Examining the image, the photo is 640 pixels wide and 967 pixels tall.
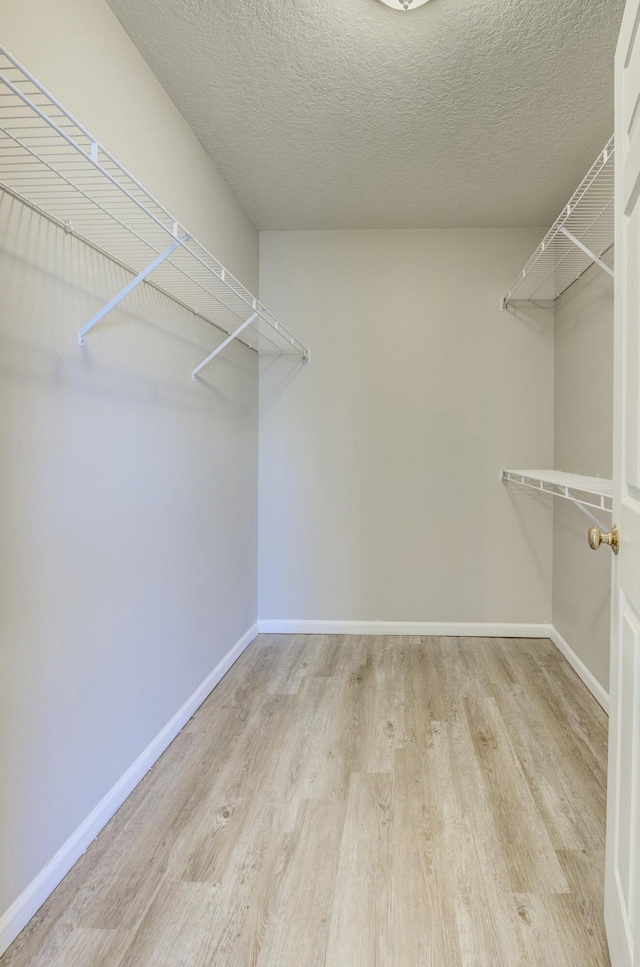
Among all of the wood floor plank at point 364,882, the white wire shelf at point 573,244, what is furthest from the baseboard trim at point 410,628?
the white wire shelf at point 573,244

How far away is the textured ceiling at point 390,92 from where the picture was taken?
1683 millimetres

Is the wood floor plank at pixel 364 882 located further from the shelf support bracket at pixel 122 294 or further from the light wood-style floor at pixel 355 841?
the shelf support bracket at pixel 122 294

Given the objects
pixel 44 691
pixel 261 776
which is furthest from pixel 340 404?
pixel 44 691

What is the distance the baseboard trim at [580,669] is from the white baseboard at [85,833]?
1.74m

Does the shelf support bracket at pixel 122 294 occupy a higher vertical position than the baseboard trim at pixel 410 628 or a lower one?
higher

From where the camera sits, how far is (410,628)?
3404 millimetres

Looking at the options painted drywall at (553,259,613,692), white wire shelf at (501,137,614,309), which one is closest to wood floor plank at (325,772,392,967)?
painted drywall at (553,259,613,692)

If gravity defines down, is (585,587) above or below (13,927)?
above

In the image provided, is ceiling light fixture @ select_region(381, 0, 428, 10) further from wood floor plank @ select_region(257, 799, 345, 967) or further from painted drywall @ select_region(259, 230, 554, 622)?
wood floor plank @ select_region(257, 799, 345, 967)

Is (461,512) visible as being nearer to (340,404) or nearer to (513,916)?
(340,404)

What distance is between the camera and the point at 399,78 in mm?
1931

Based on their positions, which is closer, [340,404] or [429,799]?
[429,799]

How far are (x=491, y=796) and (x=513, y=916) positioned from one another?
48 centimetres

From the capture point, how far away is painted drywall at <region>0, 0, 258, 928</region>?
129cm
